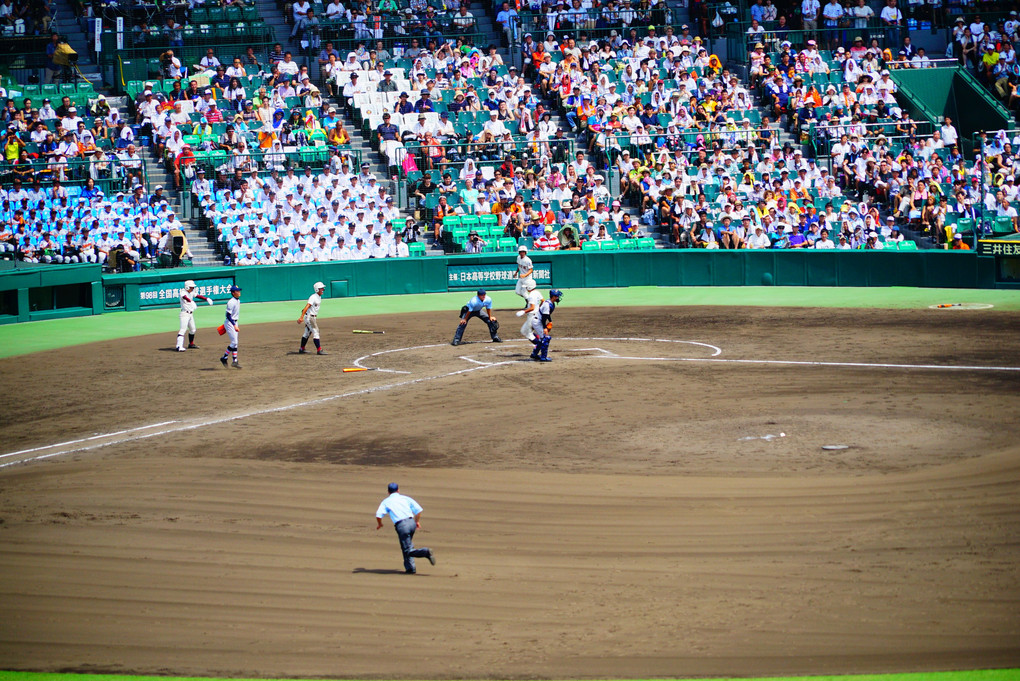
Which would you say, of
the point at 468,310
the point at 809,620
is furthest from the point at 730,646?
the point at 468,310

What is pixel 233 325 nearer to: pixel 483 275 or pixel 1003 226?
pixel 483 275

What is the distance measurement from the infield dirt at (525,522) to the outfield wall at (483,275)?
10.4m

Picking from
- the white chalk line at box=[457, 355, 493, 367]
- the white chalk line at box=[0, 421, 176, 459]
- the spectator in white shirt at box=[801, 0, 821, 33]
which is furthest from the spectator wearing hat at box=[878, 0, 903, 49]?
the white chalk line at box=[0, 421, 176, 459]

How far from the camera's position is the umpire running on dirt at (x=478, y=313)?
27.1 m

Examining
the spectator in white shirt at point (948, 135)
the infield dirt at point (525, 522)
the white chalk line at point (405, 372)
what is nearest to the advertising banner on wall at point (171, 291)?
the white chalk line at point (405, 372)

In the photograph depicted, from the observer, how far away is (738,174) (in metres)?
40.3

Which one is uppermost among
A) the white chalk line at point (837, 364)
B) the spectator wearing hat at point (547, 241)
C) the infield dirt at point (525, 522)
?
the spectator wearing hat at point (547, 241)

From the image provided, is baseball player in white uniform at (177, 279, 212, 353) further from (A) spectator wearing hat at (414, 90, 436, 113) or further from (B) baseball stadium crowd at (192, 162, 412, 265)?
(A) spectator wearing hat at (414, 90, 436, 113)

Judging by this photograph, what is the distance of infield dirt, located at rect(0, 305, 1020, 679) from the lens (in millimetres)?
10289

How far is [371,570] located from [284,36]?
37.6 metres

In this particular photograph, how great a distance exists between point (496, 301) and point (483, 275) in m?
2.97

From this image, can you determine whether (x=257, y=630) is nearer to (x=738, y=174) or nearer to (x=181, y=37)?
(x=738, y=174)

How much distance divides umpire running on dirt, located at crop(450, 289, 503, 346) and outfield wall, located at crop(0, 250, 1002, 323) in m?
11.1

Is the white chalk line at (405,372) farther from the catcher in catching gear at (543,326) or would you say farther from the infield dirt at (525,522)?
the catcher in catching gear at (543,326)
